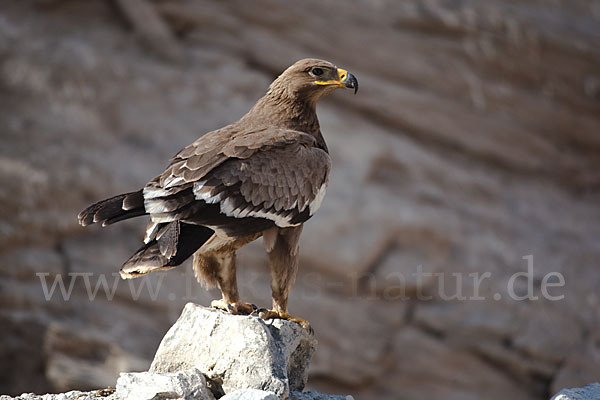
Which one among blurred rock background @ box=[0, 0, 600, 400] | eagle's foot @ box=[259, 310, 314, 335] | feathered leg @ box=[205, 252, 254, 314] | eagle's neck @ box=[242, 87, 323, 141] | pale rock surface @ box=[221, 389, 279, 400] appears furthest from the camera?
blurred rock background @ box=[0, 0, 600, 400]

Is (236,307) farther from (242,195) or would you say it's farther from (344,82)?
(344,82)

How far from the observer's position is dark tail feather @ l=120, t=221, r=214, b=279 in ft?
11.5

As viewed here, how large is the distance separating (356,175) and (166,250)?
6.70 m

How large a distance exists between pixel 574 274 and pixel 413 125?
→ 2929 mm

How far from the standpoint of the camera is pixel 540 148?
35.2 ft

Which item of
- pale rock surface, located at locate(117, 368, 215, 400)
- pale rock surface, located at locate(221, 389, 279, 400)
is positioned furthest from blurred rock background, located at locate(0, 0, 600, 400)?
pale rock surface, located at locate(221, 389, 279, 400)

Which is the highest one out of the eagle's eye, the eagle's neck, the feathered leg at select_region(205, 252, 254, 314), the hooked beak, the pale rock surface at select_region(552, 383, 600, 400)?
the eagle's eye

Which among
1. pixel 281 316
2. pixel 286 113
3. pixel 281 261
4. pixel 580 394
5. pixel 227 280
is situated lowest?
pixel 580 394

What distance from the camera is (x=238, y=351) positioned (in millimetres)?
3598

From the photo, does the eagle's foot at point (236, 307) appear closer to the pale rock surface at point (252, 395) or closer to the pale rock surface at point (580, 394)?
the pale rock surface at point (252, 395)

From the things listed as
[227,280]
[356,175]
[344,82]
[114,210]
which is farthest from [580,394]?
[356,175]

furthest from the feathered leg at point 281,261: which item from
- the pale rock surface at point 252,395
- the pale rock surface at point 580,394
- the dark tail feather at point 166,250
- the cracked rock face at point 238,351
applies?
the pale rock surface at point 580,394

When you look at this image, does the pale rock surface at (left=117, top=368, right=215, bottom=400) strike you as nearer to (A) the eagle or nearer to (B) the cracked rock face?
(B) the cracked rock face

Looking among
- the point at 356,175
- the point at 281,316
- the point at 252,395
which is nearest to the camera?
the point at 252,395
